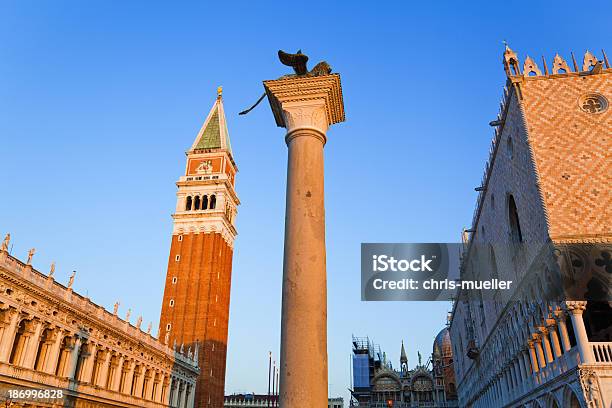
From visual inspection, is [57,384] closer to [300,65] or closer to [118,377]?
[118,377]

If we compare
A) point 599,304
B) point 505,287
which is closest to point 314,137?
point 599,304

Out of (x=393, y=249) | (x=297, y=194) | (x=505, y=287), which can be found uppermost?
(x=393, y=249)

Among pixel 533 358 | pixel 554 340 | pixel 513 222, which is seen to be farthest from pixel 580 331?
pixel 513 222

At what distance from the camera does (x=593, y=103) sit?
62.8 ft

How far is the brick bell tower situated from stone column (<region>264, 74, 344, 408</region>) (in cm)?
4456

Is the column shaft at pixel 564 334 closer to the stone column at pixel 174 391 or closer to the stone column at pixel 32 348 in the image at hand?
the stone column at pixel 32 348

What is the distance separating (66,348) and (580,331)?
23.9 m

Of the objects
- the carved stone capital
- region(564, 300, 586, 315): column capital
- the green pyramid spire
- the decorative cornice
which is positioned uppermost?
the green pyramid spire

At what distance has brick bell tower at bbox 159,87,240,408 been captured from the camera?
2000 inches

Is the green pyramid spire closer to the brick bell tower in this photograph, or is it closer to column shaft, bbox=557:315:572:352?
the brick bell tower

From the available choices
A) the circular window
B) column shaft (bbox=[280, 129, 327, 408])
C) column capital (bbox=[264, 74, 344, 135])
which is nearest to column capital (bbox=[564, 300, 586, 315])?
the circular window

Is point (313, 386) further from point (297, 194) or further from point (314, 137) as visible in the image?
point (314, 137)

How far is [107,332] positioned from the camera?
29891 mm

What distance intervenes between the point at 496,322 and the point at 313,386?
22133mm
